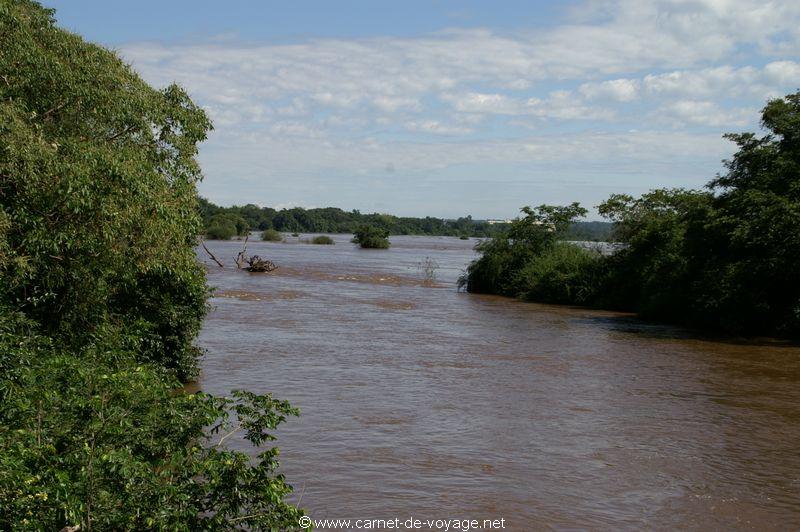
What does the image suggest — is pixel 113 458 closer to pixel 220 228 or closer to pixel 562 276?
pixel 562 276

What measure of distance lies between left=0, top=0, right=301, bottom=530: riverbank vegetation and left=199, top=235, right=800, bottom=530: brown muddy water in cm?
205

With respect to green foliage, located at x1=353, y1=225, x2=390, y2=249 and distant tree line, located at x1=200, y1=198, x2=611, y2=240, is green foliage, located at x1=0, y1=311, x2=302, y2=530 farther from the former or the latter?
distant tree line, located at x1=200, y1=198, x2=611, y2=240

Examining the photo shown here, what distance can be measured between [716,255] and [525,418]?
15.6 meters

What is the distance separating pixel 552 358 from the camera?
21859 millimetres

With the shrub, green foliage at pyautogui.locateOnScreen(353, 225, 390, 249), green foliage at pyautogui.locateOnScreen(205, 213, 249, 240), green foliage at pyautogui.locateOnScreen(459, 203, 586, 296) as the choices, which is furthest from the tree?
the shrub

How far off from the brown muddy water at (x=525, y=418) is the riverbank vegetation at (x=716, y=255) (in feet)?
6.15

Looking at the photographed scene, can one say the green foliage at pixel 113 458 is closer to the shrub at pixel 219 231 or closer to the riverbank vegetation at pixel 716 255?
the riverbank vegetation at pixel 716 255

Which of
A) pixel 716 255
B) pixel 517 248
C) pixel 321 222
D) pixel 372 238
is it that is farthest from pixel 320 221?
pixel 716 255

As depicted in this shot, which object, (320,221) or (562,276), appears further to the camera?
(320,221)

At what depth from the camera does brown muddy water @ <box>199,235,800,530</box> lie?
34.2 ft

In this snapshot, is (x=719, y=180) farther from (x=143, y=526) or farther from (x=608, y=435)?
(x=143, y=526)

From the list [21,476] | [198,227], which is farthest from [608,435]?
[21,476]

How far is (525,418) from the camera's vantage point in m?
14.9

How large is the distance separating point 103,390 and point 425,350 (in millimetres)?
15674
